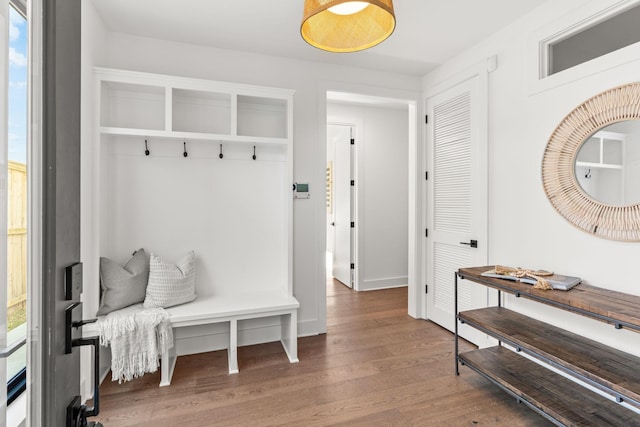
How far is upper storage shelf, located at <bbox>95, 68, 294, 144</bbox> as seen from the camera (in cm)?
240

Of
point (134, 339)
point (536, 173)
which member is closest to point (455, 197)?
point (536, 173)

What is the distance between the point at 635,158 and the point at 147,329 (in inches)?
123

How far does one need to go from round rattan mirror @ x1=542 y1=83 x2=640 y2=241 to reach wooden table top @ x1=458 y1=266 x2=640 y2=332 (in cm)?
33

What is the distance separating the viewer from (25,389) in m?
0.54

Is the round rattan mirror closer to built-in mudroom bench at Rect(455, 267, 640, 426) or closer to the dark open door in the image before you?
built-in mudroom bench at Rect(455, 267, 640, 426)

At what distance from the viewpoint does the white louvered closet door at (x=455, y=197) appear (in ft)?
9.17

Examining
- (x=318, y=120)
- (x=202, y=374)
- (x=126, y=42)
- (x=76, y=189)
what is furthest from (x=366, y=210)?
(x=76, y=189)

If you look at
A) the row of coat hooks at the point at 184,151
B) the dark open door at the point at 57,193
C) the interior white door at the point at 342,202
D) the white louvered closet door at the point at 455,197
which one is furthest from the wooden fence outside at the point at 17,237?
the interior white door at the point at 342,202

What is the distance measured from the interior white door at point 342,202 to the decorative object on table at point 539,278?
2.70 meters

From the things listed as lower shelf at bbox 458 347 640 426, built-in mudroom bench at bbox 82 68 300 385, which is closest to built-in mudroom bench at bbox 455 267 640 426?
lower shelf at bbox 458 347 640 426

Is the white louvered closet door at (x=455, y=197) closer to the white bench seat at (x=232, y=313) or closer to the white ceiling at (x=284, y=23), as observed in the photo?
the white ceiling at (x=284, y=23)

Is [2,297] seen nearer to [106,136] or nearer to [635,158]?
[106,136]

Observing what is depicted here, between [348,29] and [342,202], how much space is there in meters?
3.66

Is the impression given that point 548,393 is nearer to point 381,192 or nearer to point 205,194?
point 205,194
